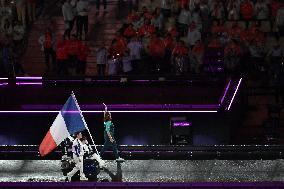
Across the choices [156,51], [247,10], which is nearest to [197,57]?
[156,51]

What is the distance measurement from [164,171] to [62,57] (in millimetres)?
8715

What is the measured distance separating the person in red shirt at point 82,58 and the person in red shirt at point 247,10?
5.91 m

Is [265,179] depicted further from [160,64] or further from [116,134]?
[160,64]

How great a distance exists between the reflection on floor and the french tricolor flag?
1.49 m

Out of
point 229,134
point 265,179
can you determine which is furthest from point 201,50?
point 265,179

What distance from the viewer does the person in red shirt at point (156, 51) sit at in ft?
94.2

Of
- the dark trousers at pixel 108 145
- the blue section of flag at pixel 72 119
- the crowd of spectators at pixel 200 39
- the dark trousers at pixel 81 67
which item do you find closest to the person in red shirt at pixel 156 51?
the crowd of spectators at pixel 200 39

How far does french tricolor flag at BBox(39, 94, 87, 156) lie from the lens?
65.7 feet

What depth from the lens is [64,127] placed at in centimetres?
2011

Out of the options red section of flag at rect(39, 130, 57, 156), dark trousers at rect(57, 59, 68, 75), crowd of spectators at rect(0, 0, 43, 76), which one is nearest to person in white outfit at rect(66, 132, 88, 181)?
red section of flag at rect(39, 130, 57, 156)

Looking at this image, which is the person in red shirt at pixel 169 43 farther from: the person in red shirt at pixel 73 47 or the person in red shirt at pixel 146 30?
the person in red shirt at pixel 73 47

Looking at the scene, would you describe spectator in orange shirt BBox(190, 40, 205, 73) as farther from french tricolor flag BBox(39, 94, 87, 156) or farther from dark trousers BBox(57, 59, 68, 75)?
french tricolor flag BBox(39, 94, 87, 156)

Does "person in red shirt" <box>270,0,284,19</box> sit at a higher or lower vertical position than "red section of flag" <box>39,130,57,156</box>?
higher

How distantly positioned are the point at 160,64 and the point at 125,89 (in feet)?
9.20
